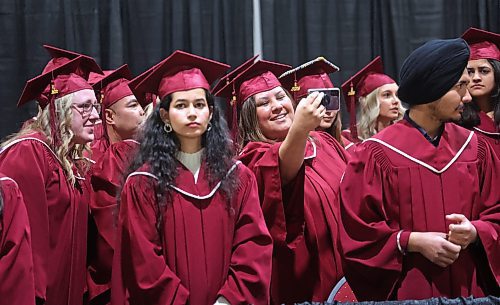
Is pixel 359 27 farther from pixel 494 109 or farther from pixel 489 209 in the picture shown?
pixel 489 209

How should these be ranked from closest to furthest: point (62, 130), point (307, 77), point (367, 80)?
point (62, 130)
point (307, 77)
point (367, 80)

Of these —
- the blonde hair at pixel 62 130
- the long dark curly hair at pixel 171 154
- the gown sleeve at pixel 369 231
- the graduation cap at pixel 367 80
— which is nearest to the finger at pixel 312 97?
the gown sleeve at pixel 369 231

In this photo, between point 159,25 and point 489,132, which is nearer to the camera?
point 489,132

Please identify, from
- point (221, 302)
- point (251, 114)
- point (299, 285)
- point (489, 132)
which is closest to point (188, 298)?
point (221, 302)

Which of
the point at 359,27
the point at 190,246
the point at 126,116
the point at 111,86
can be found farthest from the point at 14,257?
the point at 359,27

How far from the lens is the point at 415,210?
2635 millimetres

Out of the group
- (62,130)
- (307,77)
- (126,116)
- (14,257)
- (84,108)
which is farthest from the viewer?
(126,116)

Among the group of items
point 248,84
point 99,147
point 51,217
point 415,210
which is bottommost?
point 51,217

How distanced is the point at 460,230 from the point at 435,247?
101 millimetres

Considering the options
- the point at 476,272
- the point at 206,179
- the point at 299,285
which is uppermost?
Result: the point at 206,179

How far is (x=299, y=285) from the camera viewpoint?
3.38m

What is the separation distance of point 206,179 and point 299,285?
0.81 m

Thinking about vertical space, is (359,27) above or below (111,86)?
above

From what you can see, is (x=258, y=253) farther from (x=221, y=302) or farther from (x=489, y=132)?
(x=489, y=132)
